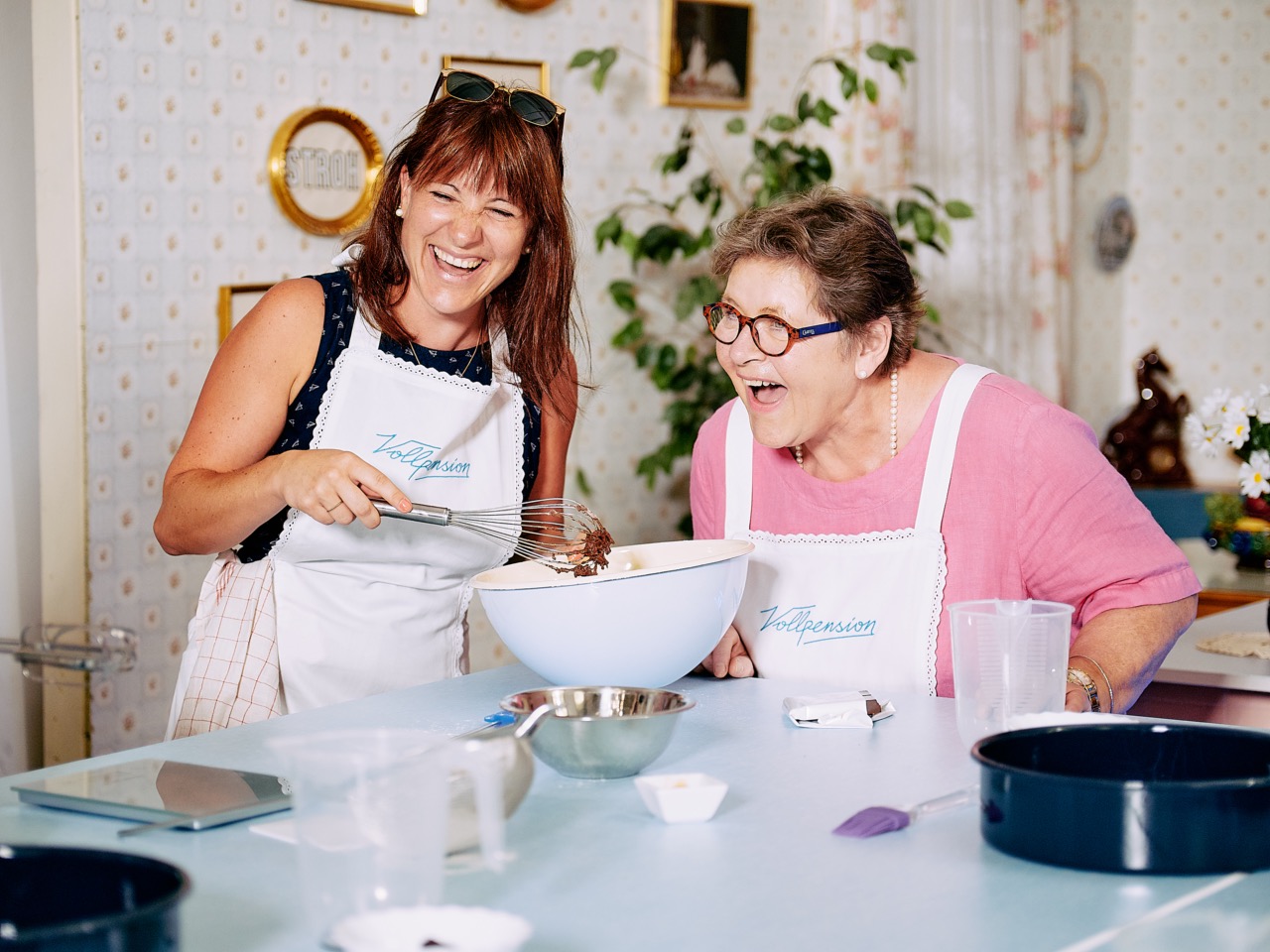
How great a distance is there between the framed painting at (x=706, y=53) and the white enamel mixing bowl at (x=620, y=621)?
2.37m

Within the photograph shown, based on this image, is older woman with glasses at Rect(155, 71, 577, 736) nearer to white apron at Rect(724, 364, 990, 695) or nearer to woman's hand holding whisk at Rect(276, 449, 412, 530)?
woman's hand holding whisk at Rect(276, 449, 412, 530)

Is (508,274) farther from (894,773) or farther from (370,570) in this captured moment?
(894,773)

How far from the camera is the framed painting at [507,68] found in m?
3.14

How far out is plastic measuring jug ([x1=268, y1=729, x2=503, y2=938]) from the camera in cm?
83

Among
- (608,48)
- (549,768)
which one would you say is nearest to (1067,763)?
(549,768)

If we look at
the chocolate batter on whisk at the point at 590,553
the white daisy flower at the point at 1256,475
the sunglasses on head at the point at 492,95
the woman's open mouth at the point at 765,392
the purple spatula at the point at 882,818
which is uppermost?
the sunglasses on head at the point at 492,95

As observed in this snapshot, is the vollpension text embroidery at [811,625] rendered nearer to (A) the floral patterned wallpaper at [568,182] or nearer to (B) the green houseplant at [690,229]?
(A) the floral patterned wallpaper at [568,182]

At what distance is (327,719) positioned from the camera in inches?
58.4

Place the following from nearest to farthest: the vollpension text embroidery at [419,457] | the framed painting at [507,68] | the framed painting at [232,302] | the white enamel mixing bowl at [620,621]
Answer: the white enamel mixing bowl at [620,621] < the vollpension text embroidery at [419,457] < the framed painting at [232,302] < the framed painting at [507,68]

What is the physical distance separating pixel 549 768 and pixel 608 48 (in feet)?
7.78

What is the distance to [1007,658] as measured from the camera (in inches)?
49.1

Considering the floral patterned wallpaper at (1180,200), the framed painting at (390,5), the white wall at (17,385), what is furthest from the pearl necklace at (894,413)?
the floral patterned wallpaper at (1180,200)

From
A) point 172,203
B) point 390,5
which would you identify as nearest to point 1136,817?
point 172,203

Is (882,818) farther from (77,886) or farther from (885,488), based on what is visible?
(885,488)
